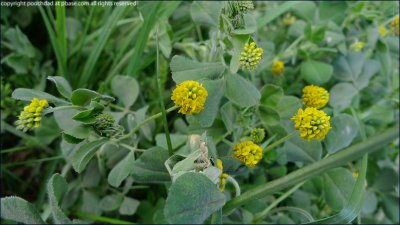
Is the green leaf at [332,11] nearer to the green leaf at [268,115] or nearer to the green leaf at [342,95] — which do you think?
the green leaf at [342,95]

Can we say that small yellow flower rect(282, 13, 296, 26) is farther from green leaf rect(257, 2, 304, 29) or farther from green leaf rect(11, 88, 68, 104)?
green leaf rect(11, 88, 68, 104)

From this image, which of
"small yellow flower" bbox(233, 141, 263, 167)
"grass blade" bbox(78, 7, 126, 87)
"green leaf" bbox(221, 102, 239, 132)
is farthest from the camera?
"grass blade" bbox(78, 7, 126, 87)

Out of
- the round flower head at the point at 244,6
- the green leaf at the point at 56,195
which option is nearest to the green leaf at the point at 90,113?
the green leaf at the point at 56,195

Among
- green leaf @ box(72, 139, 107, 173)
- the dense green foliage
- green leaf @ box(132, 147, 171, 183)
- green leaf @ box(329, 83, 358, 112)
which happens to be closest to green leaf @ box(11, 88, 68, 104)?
the dense green foliage

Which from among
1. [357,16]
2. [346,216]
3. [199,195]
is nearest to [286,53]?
[357,16]

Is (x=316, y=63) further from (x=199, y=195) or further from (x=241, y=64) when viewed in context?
(x=199, y=195)

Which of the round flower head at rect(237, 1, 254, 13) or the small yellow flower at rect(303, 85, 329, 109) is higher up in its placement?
the round flower head at rect(237, 1, 254, 13)
